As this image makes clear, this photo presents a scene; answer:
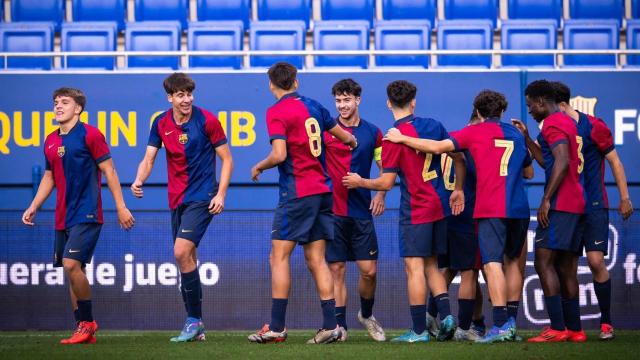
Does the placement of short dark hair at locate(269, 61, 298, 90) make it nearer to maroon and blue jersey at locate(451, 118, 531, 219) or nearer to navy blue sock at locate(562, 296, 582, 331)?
maroon and blue jersey at locate(451, 118, 531, 219)

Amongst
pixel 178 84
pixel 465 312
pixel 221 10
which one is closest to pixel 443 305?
pixel 465 312

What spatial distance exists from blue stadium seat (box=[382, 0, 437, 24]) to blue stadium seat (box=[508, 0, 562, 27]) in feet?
3.83

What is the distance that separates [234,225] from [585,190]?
166 inches

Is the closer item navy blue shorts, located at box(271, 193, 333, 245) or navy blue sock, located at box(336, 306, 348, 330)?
navy blue shorts, located at box(271, 193, 333, 245)

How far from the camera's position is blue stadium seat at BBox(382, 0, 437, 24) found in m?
15.3

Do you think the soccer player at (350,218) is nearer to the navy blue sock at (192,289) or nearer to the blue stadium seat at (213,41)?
the navy blue sock at (192,289)

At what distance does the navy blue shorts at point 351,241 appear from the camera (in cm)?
863

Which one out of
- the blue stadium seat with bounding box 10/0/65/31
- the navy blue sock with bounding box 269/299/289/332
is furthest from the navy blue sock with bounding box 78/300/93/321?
the blue stadium seat with bounding box 10/0/65/31

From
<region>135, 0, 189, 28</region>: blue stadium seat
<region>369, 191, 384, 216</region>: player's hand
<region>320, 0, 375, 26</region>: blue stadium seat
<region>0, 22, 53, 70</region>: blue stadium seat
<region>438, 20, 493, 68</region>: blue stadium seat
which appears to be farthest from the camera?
<region>135, 0, 189, 28</region>: blue stadium seat

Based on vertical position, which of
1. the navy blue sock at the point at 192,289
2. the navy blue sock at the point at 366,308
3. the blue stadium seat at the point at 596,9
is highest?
the blue stadium seat at the point at 596,9

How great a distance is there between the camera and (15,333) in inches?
406

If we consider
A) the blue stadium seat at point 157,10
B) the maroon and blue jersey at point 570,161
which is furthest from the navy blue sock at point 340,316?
the blue stadium seat at point 157,10

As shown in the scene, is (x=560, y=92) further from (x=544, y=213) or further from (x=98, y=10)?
(x=98, y=10)

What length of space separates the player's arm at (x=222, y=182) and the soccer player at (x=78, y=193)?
63cm
